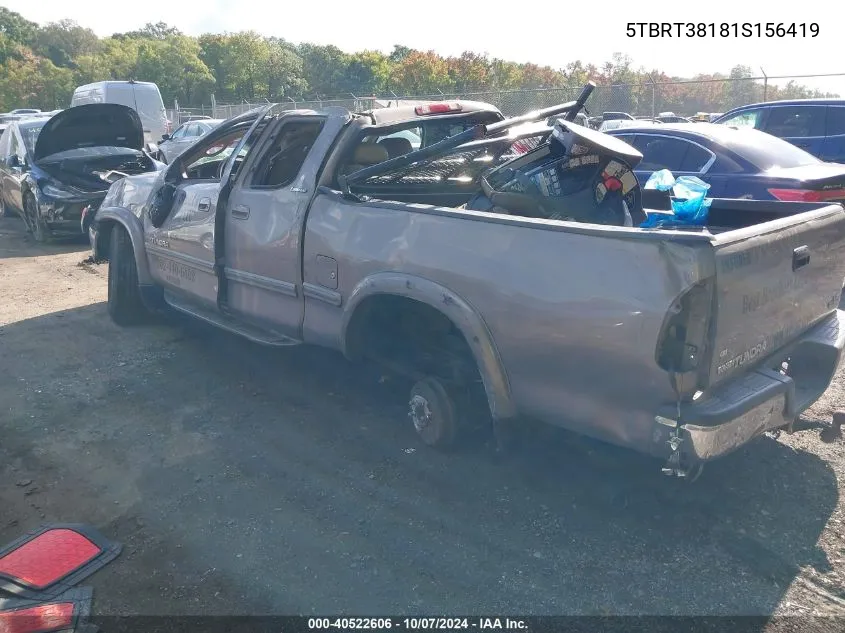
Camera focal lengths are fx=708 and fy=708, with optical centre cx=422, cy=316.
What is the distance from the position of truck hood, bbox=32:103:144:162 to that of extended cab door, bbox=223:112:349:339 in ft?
21.0

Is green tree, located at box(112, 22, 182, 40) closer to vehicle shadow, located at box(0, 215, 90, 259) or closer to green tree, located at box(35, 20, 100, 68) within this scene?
green tree, located at box(35, 20, 100, 68)

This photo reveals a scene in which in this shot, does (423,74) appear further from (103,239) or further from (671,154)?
(103,239)

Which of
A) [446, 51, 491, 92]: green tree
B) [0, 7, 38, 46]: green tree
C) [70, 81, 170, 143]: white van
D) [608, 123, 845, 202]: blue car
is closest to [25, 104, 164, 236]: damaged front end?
[608, 123, 845, 202]: blue car

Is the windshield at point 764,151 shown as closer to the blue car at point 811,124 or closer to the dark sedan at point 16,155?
the blue car at point 811,124

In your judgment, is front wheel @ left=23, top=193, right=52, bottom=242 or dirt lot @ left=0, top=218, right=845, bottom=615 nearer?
dirt lot @ left=0, top=218, right=845, bottom=615

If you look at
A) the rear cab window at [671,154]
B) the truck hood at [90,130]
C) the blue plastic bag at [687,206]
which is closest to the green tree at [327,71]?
the truck hood at [90,130]

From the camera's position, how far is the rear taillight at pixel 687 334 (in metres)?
2.71

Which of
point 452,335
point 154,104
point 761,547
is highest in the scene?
point 154,104

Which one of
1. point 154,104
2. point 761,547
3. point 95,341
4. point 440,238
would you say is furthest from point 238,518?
point 154,104

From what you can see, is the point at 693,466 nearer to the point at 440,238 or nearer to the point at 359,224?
the point at 440,238

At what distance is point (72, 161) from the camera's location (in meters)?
10.0

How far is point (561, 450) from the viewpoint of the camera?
3961mm

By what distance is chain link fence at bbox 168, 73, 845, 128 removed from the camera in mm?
19781

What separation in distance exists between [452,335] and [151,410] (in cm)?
210
